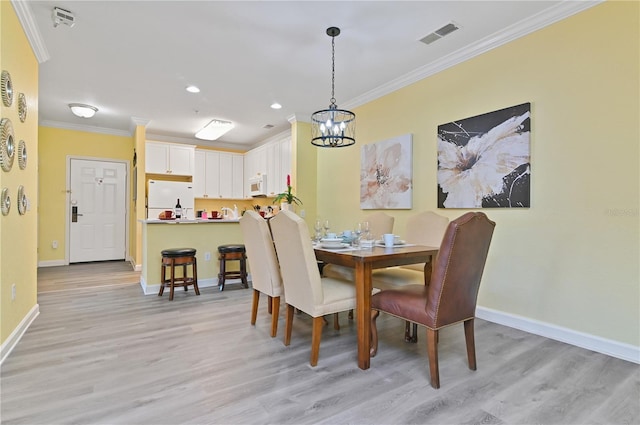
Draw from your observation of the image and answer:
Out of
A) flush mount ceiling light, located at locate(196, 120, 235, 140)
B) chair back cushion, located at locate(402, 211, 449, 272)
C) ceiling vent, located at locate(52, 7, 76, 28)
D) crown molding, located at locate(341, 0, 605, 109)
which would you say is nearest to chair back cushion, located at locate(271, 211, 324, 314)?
chair back cushion, located at locate(402, 211, 449, 272)

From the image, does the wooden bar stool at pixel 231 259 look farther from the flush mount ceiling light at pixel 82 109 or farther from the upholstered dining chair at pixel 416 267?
the flush mount ceiling light at pixel 82 109

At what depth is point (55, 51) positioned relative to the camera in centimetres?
324

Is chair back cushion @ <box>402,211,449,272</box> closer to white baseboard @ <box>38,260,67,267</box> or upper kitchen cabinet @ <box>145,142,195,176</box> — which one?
upper kitchen cabinet @ <box>145,142,195,176</box>

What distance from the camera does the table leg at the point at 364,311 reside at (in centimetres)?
207

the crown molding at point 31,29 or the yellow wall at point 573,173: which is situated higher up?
the crown molding at point 31,29

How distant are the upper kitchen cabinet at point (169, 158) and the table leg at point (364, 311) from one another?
214 inches

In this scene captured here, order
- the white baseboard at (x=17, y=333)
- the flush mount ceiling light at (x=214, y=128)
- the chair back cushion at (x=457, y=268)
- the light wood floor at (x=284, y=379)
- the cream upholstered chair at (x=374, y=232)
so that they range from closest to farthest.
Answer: the light wood floor at (x=284, y=379) → the chair back cushion at (x=457, y=268) → the white baseboard at (x=17, y=333) → the cream upholstered chair at (x=374, y=232) → the flush mount ceiling light at (x=214, y=128)

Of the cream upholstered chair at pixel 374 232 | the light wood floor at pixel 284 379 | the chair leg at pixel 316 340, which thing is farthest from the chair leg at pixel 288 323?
the cream upholstered chair at pixel 374 232

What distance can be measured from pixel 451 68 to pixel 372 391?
3.15 meters

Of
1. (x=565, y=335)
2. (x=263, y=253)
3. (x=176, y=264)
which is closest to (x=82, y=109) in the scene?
(x=176, y=264)

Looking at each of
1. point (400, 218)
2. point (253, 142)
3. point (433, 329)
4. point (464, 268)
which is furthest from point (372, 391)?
point (253, 142)

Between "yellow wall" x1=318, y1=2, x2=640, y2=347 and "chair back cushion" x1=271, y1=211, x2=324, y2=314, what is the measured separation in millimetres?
1890

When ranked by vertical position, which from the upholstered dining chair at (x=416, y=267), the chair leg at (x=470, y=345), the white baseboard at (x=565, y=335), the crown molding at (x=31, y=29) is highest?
the crown molding at (x=31, y=29)

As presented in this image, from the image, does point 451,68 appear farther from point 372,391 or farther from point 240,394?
point 240,394
